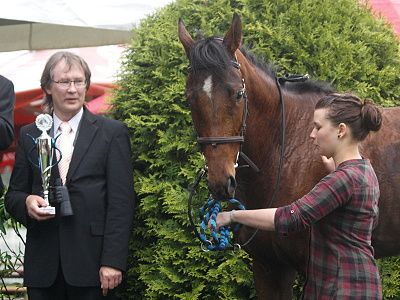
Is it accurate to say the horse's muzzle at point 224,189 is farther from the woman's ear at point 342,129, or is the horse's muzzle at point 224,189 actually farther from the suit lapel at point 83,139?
the suit lapel at point 83,139

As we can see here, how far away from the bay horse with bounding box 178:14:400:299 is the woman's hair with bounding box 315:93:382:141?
0.54 metres

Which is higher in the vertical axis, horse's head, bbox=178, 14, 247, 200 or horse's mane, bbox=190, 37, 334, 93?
horse's mane, bbox=190, 37, 334, 93

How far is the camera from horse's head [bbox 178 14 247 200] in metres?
3.15

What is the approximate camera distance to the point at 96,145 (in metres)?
3.81

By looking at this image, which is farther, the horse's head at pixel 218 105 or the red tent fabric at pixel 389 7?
the red tent fabric at pixel 389 7

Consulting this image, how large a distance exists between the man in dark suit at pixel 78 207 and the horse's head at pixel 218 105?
74 cm

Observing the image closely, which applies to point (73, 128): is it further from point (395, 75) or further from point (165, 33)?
point (395, 75)

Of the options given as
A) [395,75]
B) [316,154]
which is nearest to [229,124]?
[316,154]

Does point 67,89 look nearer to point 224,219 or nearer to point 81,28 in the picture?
point 224,219

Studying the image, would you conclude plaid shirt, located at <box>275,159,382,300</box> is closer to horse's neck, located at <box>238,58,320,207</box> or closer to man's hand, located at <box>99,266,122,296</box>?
horse's neck, located at <box>238,58,320,207</box>

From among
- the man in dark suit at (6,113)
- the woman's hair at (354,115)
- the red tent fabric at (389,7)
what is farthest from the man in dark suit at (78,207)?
Answer: the red tent fabric at (389,7)

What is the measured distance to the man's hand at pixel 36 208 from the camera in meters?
3.60

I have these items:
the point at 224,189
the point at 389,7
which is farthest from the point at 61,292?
the point at 389,7

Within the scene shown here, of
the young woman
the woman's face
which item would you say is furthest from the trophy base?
the woman's face
